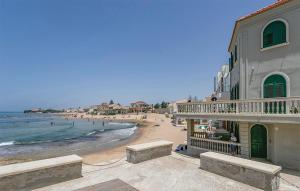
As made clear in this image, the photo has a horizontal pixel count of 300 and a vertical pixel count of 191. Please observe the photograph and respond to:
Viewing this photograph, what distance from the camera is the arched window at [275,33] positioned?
1085 centimetres

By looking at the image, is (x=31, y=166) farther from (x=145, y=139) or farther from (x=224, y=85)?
(x=145, y=139)

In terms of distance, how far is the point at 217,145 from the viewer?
12.7m

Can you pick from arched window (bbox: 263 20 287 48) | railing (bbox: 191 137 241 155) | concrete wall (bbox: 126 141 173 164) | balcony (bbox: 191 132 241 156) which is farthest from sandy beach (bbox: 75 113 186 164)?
arched window (bbox: 263 20 287 48)

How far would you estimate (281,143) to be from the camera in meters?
10.6

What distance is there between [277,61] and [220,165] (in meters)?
6.95

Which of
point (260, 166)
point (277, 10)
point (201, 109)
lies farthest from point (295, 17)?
point (260, 166)

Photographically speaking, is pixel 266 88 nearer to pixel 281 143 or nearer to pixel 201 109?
pixel 281 143

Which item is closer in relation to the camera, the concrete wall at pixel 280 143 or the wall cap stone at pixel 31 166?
the wall cap stone at pixel 31 166

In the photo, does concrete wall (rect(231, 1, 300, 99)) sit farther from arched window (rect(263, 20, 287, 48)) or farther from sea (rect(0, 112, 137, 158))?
sea (rect(0, 112, 137, 158))

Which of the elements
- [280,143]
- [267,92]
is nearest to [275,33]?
[267,92]

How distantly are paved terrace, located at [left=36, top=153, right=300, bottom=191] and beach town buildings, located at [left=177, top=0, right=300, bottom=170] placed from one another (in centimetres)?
195

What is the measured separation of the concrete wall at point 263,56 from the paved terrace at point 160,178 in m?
5.03

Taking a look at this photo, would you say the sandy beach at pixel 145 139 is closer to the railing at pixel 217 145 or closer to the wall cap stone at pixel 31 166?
the railing at pixel 217 145

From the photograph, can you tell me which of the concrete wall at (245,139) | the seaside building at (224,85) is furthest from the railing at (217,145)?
the seaside building at (224,85)
